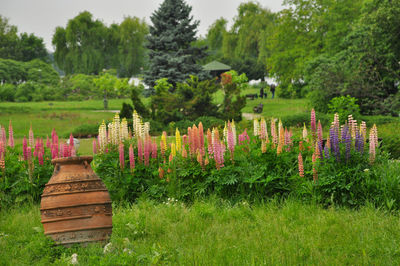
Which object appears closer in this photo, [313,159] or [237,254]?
[237,254]

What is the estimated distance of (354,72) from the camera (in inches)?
799

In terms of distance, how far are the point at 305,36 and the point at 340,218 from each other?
32681 millimetres

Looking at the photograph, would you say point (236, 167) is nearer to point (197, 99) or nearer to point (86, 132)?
point (197, 99)

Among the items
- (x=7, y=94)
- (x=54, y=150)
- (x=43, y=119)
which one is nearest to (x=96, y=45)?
(x=7, y=94)

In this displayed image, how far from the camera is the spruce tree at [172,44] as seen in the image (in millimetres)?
29234

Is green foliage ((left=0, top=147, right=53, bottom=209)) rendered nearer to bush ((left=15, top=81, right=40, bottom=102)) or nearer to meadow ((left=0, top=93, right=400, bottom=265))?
meadow ((left=0, top=93, right=400, bottom=265))

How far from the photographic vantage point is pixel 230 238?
4887mm

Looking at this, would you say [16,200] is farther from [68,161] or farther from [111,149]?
[68,161]

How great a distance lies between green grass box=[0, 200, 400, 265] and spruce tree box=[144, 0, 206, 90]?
23589 millimetres

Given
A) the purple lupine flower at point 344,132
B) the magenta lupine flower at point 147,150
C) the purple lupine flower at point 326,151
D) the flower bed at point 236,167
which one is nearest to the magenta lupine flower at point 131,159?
the flower bed at point 236,167

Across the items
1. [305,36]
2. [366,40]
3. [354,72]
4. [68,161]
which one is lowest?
[68,161]

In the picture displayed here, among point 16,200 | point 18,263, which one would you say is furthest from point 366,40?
point 18,263

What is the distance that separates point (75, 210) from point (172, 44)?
2640 centimetres

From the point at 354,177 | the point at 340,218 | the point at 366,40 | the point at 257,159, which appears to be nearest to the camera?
the point at 340,218
